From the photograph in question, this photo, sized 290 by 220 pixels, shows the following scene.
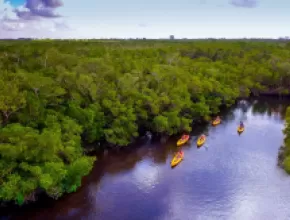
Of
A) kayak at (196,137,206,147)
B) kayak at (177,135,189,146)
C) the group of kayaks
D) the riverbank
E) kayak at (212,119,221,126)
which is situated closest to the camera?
the riverbank

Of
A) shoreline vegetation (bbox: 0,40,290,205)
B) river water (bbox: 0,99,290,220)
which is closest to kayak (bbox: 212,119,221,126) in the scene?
shoreline vegetation (bbox: 0,40,290,205)

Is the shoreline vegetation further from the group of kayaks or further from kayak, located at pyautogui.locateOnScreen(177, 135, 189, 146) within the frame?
the group of kayaks

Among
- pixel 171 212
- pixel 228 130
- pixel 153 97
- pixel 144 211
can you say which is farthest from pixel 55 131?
pixel 228 130

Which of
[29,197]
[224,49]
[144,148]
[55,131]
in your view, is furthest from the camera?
[224,49]

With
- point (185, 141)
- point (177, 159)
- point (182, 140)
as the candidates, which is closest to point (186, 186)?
Result: point (177, 159)

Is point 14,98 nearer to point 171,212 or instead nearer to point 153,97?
point 171,212

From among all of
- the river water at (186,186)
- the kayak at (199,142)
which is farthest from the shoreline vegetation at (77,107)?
the kayak at (199,142)
